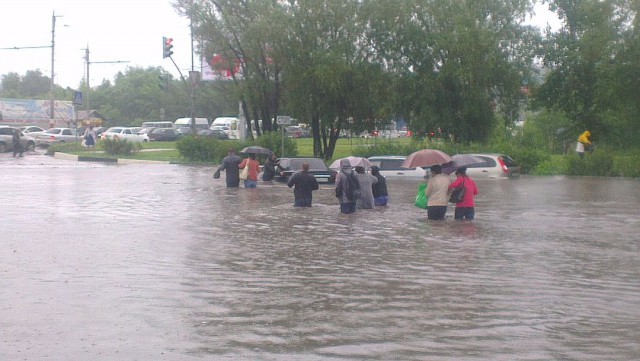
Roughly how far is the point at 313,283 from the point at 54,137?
197 ft

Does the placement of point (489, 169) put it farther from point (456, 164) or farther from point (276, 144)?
point (456, 164)

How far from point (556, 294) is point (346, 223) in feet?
30.3

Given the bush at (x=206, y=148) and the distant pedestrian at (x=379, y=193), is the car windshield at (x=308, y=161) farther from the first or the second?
the bush at (x=206, y=148)

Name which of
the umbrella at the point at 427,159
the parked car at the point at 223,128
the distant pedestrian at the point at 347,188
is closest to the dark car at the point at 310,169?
the distant pedestrian at the point at 347,188

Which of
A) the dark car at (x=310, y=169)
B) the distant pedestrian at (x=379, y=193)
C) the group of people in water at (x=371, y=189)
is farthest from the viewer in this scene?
the dark car at (x=310, y=169)

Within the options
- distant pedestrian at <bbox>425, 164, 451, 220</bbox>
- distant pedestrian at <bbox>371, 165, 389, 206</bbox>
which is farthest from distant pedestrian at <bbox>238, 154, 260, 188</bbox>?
distant pedestrian at <bbox>425, 164, 451, 220</bbox>

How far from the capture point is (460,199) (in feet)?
68.2

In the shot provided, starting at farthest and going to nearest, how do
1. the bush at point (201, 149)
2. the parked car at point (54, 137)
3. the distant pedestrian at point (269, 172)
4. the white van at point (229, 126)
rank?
the white van at point (229, 126) < the parked car at point (54, 137) < the bush at point (201, 149) < the distant pedestrian at point (269, 172)

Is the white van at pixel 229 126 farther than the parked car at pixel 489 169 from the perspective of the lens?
Yes

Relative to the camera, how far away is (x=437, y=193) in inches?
814

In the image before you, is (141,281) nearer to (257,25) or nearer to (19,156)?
(257,25)

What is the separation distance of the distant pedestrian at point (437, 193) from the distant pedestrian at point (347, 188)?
6.88ft

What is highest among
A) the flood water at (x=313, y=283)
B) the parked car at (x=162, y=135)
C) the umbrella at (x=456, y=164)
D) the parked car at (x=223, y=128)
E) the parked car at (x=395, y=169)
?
the parked car at (x=223, y=128)

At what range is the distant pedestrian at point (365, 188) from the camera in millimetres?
23203
